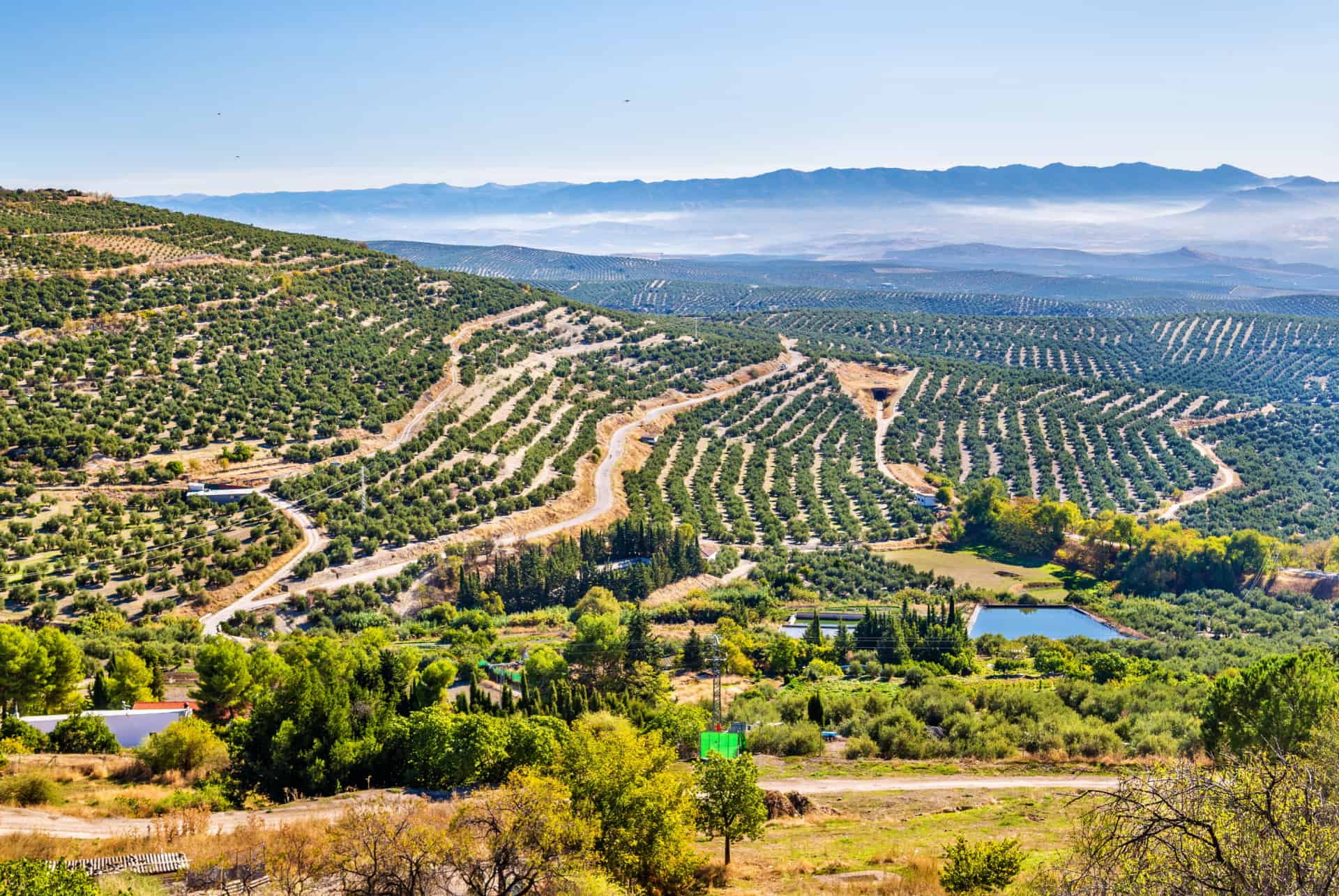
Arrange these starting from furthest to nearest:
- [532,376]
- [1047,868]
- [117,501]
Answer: [532,376]
[117,501]
[1047,868]

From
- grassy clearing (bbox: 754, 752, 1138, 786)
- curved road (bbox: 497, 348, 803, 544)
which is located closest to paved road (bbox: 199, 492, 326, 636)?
curved road (bbox: 497, 348, 803, 544)

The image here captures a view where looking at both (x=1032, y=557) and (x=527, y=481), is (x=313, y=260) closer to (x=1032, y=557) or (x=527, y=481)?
(x=527, y=481)

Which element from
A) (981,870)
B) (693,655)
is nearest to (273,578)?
(693,655)

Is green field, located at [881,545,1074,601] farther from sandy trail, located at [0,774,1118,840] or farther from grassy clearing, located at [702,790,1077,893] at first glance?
grassy clearing, located at [702,790,1077,893]

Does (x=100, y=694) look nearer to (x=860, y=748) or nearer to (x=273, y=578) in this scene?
(x=273, y=578)

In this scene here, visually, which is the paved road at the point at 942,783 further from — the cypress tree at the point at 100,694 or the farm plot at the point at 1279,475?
the farm plot at the point at 1279,475

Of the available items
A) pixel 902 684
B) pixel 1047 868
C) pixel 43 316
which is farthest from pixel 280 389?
pixel 1047 868
